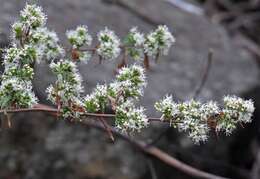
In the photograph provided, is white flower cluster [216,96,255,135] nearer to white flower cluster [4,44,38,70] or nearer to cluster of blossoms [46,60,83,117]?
cluster of blossoms [46,60,83,117]

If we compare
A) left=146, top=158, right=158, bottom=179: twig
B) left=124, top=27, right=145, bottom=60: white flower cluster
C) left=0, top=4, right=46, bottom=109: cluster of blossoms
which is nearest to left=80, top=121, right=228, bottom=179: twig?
left=146, top=158, right=158, bottom=179: twig

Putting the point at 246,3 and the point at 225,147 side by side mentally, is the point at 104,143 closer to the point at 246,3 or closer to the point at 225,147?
the point at 225,147

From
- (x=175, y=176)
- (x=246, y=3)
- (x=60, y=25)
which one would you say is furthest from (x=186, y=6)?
(x=175, y=176)

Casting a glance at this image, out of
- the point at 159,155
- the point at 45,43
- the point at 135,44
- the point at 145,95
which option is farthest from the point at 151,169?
Result: the point at 45,43

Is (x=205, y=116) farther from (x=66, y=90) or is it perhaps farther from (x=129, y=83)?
(x=66, y=90)

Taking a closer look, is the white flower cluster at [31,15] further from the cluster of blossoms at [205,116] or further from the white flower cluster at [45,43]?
the cluster of blossoms at [205,116]

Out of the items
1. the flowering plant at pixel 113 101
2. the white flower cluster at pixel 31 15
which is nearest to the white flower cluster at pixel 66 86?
the flowering plant at pixel 113 101
